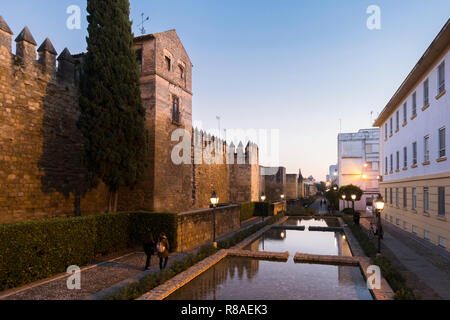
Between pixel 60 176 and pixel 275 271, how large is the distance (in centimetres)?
1033

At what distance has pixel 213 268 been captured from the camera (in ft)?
35.1

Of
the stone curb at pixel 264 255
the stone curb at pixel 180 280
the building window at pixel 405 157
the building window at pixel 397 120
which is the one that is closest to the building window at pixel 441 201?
the building window at pixel 405 157

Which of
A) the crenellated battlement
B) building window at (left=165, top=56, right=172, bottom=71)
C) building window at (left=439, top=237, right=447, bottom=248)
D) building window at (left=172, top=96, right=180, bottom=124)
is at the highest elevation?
building window at (left=165, top=56, right=172, bottom=71)

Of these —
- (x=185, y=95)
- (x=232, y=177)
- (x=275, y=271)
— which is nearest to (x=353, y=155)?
(x=232, y=177)

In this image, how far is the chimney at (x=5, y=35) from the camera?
36.4 feet

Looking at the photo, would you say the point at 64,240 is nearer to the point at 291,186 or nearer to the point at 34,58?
the point at 34,58

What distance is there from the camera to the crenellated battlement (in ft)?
36.9

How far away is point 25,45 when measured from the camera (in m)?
12.0

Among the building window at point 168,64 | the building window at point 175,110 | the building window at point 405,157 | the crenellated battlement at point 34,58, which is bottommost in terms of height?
the building window at point 405,157

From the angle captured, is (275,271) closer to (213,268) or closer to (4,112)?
(213,268)

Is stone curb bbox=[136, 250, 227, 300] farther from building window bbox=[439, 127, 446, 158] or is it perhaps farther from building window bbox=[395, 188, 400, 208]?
building window bbox=[395, 188, 400, 208]

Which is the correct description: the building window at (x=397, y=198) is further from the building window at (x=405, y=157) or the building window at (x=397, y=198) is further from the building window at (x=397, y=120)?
the building window at (x=397, y=120)

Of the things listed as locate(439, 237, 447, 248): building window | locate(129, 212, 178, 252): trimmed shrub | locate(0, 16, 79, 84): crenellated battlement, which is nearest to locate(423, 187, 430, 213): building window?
locate(439, 237, 447, 248): building window

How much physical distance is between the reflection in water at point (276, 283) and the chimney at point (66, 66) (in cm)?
1119
